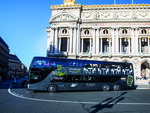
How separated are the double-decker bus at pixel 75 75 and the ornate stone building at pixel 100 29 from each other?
18847 mm

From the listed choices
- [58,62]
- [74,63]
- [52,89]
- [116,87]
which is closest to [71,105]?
[52,89]

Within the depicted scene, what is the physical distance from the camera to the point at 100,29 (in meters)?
41.0

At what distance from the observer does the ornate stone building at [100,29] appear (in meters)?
39.4

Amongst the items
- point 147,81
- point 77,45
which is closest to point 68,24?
point 77,45

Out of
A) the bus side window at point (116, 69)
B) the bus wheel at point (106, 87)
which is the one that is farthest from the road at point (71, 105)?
the bus side window at point (116, 69)

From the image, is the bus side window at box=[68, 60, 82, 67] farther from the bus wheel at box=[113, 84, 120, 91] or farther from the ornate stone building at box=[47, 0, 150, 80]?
the ornate stone building at box=[47, 0, 150, 80]

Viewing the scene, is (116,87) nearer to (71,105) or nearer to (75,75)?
(75,75)

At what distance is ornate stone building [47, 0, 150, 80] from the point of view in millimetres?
39438

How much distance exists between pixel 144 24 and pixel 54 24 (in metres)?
23.6

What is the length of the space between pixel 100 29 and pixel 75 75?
25564 mm

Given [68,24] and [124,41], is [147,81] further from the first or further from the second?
[68,24]

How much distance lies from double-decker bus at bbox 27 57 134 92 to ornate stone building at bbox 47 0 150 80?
1885 cm

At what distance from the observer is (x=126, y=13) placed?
Answer: 40.8 meters

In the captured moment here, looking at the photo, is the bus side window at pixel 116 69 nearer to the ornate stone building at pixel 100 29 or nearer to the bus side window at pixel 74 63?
the bus side window at pixel 74 63
